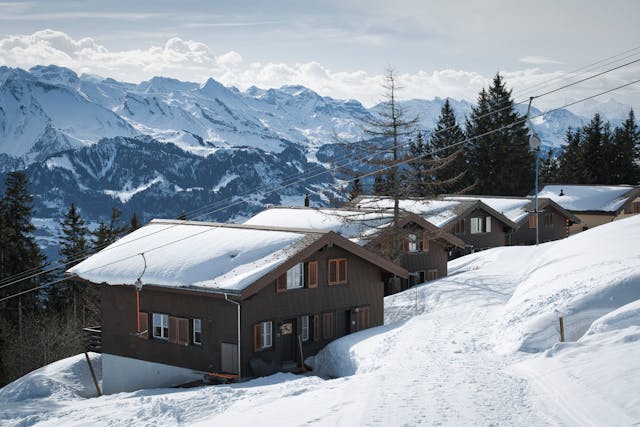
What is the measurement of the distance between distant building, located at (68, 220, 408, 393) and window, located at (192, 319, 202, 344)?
44 mm

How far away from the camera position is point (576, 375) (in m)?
17.4

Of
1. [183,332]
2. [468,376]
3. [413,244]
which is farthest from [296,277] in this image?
[413,244]

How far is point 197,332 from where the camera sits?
28.2 m

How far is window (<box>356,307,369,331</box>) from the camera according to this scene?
32219 millimetres

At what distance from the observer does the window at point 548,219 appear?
61.9 meters

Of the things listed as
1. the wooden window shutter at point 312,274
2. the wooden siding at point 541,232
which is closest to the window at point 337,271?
the wooden window shutter at point 312,274

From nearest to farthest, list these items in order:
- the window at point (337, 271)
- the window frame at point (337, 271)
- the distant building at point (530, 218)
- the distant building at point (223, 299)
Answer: the distant building at point (223, 299)
the window frame at point (337, 271)
the window at point (337, 271)
the distant building at point (530, 218)

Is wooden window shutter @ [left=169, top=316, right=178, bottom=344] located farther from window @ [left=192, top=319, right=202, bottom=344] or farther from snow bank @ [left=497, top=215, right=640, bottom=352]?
snow bank @ [left=497, top=215, right=640, bottom=352]

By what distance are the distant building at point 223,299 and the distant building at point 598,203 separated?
42.4 m

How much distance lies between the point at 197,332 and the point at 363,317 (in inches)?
312

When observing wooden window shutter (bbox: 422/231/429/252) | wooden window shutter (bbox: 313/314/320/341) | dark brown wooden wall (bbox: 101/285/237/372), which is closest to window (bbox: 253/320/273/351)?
dark brown wooden wall (bbox: 101/285/237/372)

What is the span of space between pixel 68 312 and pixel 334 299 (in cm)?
3621

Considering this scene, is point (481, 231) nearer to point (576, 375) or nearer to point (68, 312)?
point (68, 312)

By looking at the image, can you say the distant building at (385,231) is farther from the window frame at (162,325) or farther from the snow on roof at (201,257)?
the window frame at (162,325)
